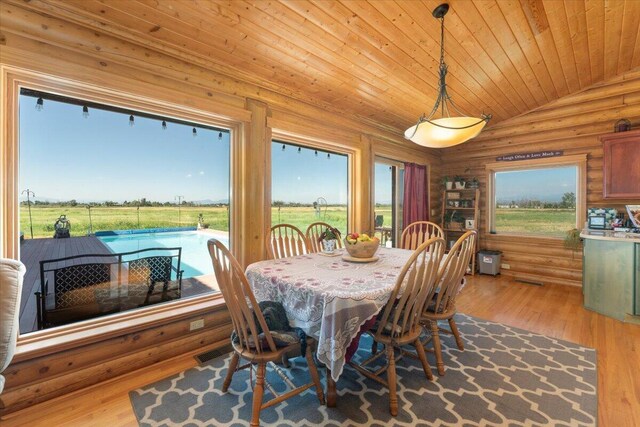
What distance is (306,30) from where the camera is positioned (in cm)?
223

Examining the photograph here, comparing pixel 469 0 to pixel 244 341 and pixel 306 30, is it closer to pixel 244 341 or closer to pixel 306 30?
pixel 306 30

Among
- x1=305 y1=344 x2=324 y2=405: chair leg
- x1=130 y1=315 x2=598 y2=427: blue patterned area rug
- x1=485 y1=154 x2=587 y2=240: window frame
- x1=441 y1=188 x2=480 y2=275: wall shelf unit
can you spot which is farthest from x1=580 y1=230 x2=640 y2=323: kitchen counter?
x1=305 y1=344 x2=324 y2=405: chair leg

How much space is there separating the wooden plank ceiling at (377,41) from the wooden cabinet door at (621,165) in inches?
35.9

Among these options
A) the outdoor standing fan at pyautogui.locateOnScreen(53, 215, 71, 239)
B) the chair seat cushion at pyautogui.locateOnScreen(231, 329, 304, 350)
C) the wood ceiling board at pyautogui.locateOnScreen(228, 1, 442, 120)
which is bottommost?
the chair seat cushion at pyautogui.locateOnScreen(231, 329, 304, 350)

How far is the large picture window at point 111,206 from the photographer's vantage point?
1995 millimetres

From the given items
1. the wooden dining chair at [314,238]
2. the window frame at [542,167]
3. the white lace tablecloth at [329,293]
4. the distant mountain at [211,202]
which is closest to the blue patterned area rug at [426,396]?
the white lace tablecloth at [329,293]

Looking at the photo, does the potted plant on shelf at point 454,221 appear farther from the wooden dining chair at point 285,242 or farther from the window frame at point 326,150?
the wooden dining chair at point 285,242

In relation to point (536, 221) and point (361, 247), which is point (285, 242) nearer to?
point (361, 247)

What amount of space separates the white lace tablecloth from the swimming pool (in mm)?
915

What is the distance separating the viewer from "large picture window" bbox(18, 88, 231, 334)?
200cm

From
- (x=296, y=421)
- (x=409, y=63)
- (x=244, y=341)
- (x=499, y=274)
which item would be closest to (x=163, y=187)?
(x=244, y=341)

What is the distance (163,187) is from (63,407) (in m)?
1.64

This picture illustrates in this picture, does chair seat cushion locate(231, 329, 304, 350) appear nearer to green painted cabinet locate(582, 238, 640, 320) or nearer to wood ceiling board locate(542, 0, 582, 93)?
wood ceiling board locate(542, 0, 582, 93)

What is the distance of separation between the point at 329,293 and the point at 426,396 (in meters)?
1.02
